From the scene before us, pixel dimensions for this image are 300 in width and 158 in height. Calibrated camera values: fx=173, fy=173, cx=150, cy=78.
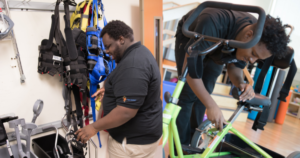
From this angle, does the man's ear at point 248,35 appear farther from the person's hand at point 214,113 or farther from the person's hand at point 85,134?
the person's hand at point 85,134

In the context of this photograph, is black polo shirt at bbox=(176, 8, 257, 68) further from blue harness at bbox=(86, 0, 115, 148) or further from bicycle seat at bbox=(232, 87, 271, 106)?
blue harness at bbox=(86, 0, 115, 148)

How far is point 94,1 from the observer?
95 cm

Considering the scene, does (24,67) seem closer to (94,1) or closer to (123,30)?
(94,1)

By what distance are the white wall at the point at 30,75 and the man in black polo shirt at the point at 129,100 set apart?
424mm

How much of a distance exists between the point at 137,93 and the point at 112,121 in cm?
14

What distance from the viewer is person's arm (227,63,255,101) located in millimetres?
543

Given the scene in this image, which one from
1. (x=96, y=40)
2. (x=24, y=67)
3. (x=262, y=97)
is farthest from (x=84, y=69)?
(x=262, y=97)

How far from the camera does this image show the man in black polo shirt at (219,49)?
38cm

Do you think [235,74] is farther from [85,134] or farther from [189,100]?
[85,134]

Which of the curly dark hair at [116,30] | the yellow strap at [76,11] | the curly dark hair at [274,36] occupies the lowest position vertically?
the curly dark hair at [274,36]

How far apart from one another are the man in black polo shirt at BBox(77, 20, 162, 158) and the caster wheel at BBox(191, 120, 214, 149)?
0.15 metres

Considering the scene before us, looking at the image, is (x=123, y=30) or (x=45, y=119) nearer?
(x=123, y=30)

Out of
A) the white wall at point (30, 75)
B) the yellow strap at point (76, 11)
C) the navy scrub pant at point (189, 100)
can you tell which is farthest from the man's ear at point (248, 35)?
the yellow strap at point (76, 11)

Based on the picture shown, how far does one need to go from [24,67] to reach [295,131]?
124cm
